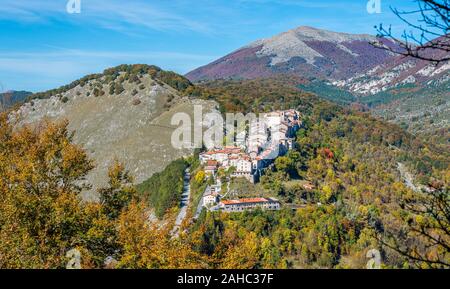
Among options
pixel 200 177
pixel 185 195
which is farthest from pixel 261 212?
pixel 185 195

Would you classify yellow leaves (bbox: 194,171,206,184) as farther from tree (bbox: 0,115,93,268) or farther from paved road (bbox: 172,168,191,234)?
tree (bbox: 0,115,93,268)

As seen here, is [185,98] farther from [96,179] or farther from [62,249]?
[62,249]

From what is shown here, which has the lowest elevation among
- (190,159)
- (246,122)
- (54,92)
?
(190,159)

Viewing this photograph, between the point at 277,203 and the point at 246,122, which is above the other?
the point at 246,122

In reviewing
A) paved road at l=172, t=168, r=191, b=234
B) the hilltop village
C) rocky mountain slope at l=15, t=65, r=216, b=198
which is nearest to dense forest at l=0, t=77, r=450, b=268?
paved road at l=172, t=168, r=191, b=234

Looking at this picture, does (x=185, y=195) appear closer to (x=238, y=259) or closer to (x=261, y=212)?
(x=261, y=212)

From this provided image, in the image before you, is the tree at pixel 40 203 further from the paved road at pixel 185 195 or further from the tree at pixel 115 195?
the paved road at pixel 185 195

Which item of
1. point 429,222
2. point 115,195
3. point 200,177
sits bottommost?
point 200,177
